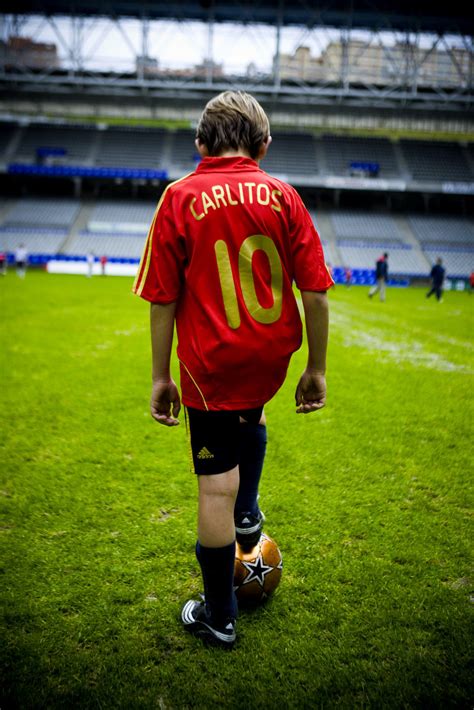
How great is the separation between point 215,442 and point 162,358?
39 centimetres

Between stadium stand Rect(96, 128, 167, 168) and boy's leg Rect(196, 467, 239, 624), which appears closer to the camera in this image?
boy's leg Rect(196, 467, 239, 624)

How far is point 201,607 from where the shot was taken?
198 cm

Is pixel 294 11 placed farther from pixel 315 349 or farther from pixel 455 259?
pixel 315 349

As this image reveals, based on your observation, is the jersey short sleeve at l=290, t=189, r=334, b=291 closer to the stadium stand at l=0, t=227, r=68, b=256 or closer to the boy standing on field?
the boy standing on field

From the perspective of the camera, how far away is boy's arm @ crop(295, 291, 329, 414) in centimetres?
181

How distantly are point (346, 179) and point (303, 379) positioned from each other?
113ft

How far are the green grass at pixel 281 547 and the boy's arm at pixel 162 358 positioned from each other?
0.92 meters

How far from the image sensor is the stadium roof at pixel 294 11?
29.5 m

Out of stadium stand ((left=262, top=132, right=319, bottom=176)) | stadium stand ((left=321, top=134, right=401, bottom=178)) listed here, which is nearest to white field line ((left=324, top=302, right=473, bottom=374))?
stadium stand ((left=262, top=132, right=319, bottom=176))

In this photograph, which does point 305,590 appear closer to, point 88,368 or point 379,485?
point 379,485

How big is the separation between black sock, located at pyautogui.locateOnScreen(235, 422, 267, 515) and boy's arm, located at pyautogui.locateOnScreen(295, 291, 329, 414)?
0.77 ft

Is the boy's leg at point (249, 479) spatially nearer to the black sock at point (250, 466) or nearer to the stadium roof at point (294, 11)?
the black sock at point (250, 466)

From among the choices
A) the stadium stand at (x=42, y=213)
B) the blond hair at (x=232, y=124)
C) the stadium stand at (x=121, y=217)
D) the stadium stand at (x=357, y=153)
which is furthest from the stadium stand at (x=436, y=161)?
the blond hair at (x=232, y=124)

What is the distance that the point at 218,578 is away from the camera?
1867 mm
